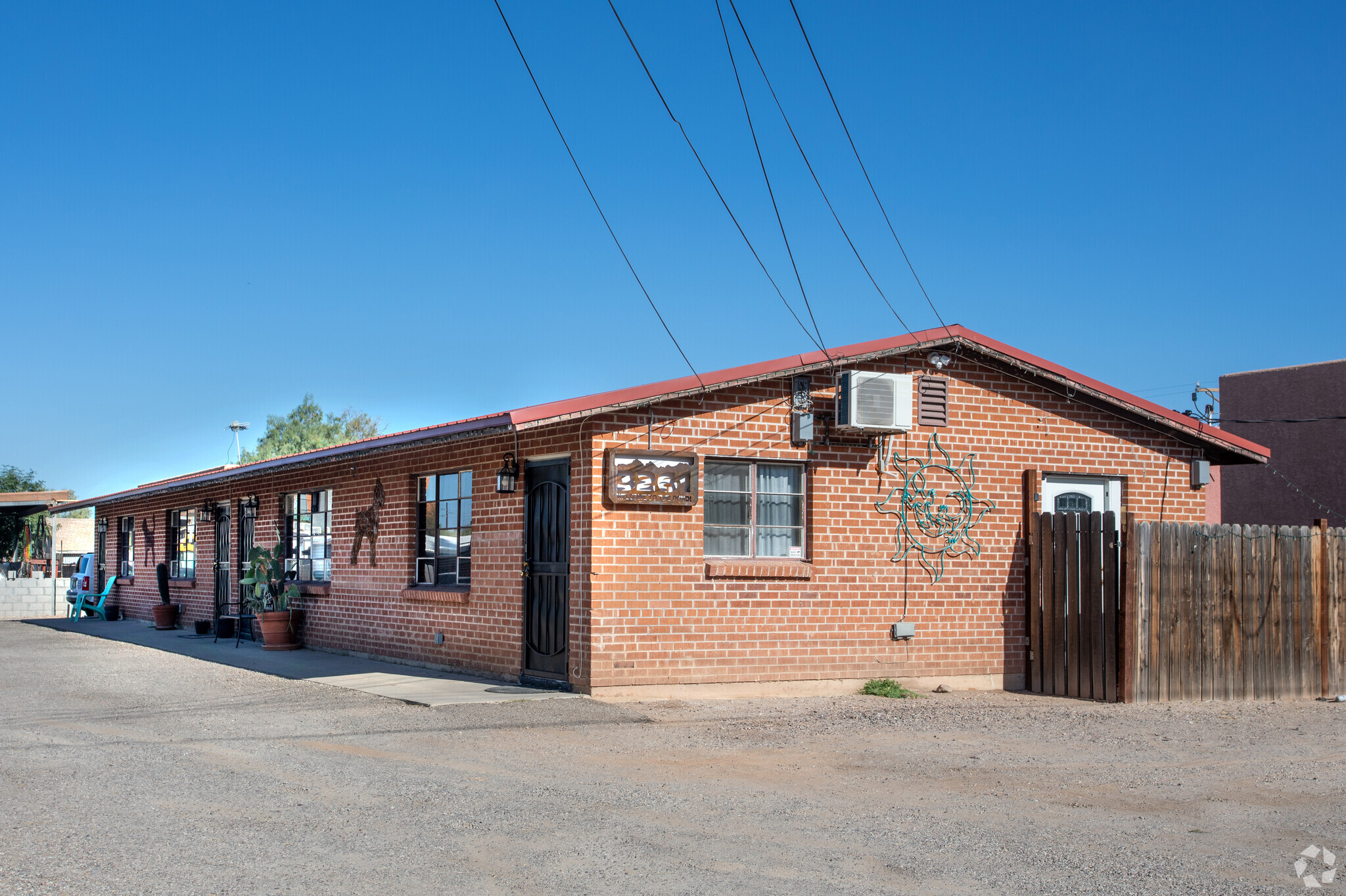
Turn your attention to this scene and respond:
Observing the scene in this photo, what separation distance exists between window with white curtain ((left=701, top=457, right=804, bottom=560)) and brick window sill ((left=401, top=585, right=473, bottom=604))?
3138mm

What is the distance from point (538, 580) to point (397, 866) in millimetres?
6910

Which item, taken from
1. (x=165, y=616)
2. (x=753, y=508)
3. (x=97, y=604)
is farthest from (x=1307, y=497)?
(x=97, y=604)

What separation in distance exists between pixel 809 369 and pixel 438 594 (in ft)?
16.6

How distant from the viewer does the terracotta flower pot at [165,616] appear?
22.4m

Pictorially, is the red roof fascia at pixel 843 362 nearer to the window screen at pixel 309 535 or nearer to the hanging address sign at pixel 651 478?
the hanging address sign at pixel 651 478

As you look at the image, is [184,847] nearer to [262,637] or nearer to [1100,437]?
[1100,437]

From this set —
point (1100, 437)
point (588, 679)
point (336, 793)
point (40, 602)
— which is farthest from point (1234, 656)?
point (40, 602)

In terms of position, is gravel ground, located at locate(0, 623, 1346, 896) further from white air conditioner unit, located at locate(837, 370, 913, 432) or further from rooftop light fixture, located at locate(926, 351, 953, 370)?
rooftop light fixture, located at locate(926, 351, 953, 370)

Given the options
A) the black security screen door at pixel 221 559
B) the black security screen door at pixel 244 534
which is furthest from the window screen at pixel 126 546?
the black security screen door at pixel 244 534

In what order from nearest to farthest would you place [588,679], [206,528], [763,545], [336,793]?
[336,793]
[588,679]
[763,545]
[206,528]

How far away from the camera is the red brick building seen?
11.6 metres

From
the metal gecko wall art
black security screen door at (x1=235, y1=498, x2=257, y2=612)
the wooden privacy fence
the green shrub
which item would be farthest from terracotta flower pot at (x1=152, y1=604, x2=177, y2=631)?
the wooden privacy fence

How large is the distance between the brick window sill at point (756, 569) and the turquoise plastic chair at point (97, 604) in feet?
61.8

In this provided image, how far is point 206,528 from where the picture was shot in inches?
853
